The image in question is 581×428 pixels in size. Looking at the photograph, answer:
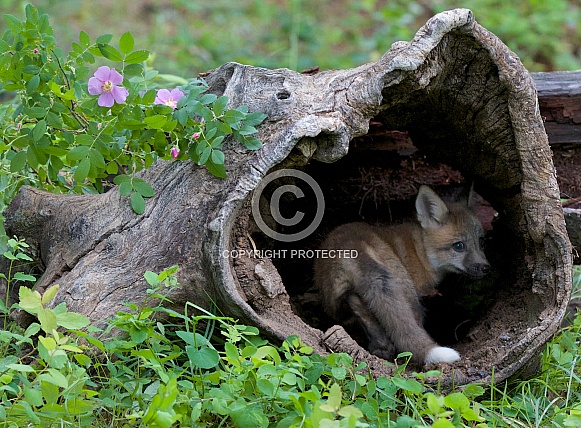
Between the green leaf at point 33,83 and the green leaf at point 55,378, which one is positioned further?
the green leaf at point 33,83

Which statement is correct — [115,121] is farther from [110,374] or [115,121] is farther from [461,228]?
[461,228]

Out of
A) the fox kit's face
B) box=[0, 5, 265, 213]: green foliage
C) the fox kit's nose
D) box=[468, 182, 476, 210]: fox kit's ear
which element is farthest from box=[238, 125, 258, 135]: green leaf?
the fox kit's nose

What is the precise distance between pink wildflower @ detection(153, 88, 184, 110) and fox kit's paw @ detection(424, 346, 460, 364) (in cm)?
179

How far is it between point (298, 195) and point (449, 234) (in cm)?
146

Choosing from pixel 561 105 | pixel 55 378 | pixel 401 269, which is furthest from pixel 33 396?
pixel 561 105

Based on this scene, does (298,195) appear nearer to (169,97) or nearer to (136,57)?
(169,97)

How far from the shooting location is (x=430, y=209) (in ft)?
16.5

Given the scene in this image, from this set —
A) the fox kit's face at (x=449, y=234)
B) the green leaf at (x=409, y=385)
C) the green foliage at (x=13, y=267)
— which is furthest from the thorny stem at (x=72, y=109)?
the fox kit's face at (x=449, y=234)

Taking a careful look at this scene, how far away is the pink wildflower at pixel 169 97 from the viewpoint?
11.5 feet

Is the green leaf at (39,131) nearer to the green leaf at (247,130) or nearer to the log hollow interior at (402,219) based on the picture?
the green leaf at (247,130)

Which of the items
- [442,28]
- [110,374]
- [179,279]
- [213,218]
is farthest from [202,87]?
[110,374]

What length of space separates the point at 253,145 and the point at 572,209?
2055 millimetres

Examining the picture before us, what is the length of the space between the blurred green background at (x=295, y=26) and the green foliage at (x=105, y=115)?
494 centimetres

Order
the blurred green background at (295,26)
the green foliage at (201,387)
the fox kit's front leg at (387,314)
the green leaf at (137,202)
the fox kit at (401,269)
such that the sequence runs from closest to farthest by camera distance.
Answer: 1. the green foliage at (201,387)
2. the green leaf at (137,202)
3. the fox kit's front leg at (387,314)
4. the fox kit at (401,269)
5. the blurred green background at (295,26)
